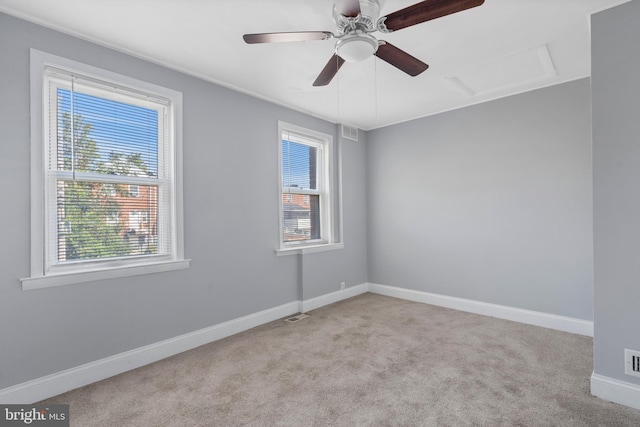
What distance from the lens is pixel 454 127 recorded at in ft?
13.2

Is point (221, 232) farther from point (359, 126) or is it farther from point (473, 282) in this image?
point (473, 282)

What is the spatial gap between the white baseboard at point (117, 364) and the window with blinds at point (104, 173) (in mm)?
760

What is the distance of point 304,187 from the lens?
166 inches

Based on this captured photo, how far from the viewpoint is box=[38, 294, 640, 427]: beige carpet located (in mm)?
1908

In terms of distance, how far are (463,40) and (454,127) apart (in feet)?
5.65

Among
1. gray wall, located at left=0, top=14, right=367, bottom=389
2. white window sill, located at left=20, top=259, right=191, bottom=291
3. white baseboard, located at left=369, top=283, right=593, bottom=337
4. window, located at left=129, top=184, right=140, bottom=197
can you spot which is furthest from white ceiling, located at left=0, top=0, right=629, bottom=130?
white baseboard, located at left=369, top=283, right=593, bottom=337

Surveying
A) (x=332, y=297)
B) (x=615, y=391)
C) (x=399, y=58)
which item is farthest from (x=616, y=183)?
(x=332, y=297)

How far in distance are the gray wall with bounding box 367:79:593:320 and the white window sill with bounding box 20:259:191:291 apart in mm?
3044

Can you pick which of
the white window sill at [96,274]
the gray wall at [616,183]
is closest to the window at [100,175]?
the white window sill at [96,274]

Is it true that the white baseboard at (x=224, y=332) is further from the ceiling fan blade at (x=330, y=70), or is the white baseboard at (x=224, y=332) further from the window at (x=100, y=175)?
the ceiling fan blade at (x=330, y=70)

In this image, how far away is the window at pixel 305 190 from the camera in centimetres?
396

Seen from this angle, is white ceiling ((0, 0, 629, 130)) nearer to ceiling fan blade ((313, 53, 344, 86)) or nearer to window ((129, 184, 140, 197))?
ceiling fan blade ((313, 53, 344, 86))

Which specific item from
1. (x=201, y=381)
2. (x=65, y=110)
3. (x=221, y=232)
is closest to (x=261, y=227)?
(x=221, y=232)

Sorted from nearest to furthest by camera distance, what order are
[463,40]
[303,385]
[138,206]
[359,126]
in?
[303,385]
[463,40]
[138,206]
[359,126]
